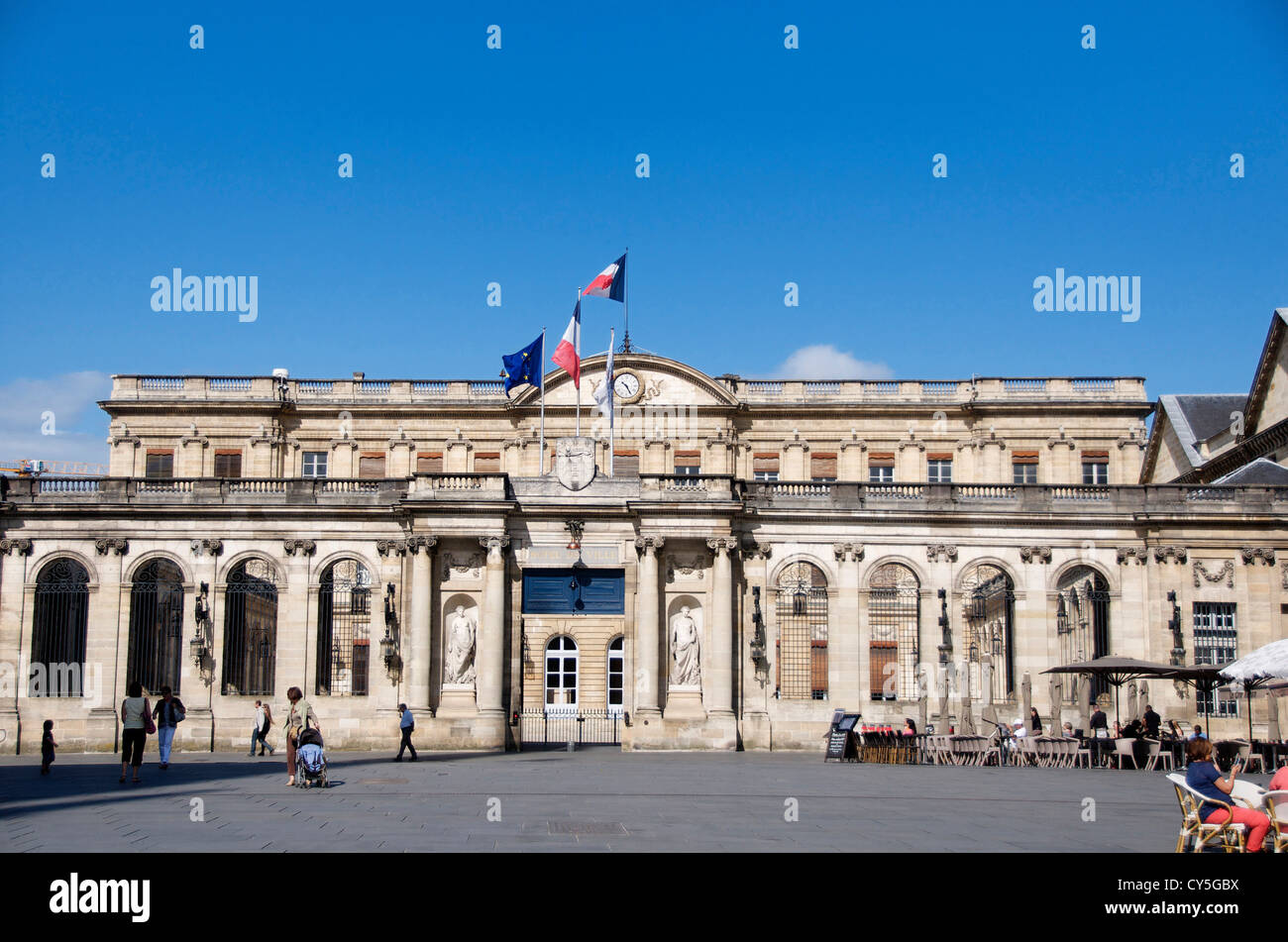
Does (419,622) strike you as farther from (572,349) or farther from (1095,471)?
(1095,471)

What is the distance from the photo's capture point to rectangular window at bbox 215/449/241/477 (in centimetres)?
5766

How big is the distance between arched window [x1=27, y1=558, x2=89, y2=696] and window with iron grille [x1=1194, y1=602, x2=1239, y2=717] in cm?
3273

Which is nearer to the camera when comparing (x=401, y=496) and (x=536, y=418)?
(x=401, y=496)

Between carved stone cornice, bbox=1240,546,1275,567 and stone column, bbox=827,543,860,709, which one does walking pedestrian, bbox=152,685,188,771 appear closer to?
stone column, bbox=827,543,860,709

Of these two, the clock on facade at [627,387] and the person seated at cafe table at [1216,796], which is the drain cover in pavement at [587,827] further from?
the clock on facade at [627,387]

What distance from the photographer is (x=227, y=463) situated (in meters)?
57.8

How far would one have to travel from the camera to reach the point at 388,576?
38594 millimetres

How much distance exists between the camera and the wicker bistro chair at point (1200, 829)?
13.1 m

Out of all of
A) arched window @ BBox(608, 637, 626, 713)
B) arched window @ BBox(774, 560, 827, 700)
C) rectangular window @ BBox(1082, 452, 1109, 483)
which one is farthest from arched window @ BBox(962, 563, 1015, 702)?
rectangular window @ BBox(1082, 452, 1109, 483)

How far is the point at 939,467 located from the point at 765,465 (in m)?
7.74

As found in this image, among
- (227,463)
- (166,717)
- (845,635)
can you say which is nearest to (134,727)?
(166,717)
